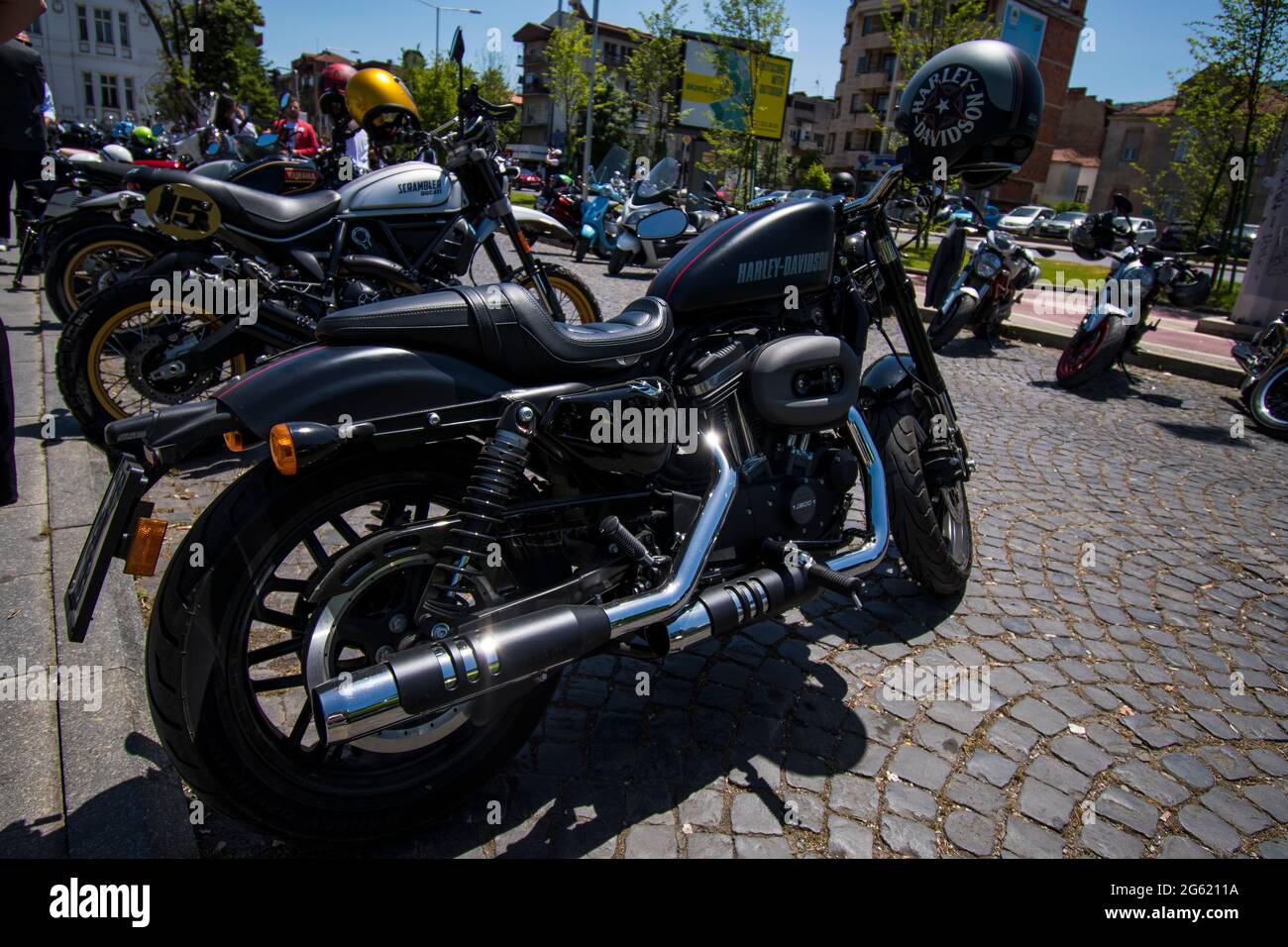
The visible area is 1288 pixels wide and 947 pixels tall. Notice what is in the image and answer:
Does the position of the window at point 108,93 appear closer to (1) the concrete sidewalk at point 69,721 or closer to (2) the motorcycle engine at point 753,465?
(1) the concrete sidewalk at point 69,721

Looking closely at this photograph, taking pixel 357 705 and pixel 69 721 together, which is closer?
pixel 357 705

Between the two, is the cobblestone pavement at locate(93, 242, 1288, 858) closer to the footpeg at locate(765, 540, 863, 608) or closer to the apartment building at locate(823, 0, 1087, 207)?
the footpeg at locate(765, 540, 863, 608)

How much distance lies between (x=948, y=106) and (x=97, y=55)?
7156cm

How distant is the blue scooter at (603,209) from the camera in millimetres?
12969

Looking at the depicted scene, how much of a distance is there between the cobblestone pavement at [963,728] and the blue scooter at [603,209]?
998 centimetres

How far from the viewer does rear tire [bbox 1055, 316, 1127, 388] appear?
7.32 meters

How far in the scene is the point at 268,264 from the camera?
4.27m

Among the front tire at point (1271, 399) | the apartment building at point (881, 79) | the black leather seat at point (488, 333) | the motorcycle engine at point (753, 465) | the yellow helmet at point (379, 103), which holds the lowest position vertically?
the front tire at point (1271, 399)

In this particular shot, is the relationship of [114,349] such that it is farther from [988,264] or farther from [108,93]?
[108,93]

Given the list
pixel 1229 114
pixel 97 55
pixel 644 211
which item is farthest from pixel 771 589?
pixel 97 55

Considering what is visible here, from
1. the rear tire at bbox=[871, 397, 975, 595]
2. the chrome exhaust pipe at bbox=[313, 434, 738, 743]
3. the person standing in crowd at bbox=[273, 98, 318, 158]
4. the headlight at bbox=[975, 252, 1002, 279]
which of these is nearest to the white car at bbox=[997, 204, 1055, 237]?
the headlight at bbox=[975, 252, 1002, 279]

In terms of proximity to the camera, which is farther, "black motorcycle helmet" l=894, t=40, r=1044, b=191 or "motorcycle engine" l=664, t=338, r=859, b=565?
"black motorcycle helmet" l=894, t=40, r=1044, b=191

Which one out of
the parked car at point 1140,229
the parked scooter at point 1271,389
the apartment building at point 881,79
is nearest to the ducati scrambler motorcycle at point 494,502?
the parked scooter at point 1271,389

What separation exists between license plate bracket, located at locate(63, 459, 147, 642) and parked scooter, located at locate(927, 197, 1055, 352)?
7605mm
